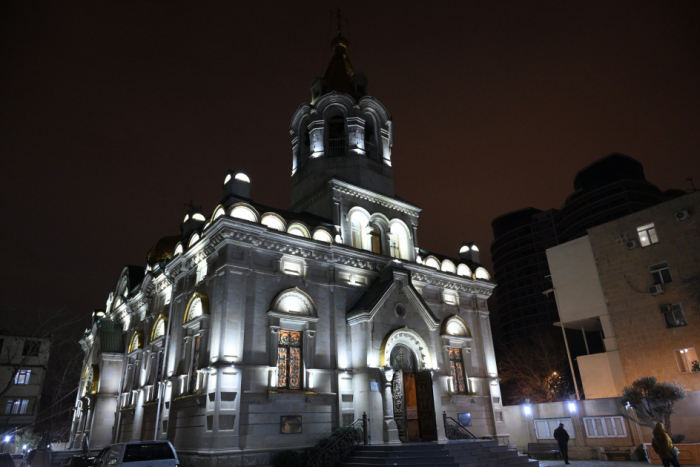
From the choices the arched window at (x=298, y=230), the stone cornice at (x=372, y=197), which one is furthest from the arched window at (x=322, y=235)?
the stone cornice at (x=372, y=197)

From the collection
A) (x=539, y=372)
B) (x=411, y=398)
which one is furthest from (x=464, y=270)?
(x=539, y=372)

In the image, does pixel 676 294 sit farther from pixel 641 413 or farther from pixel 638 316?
pixel 641 413

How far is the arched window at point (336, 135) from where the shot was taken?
1059 inches

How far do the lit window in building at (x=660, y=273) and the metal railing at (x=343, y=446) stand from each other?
17610mm

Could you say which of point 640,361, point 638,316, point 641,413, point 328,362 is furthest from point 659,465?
point 328,362

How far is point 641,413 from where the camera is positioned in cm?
2108

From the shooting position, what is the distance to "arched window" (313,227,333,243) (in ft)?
71.7

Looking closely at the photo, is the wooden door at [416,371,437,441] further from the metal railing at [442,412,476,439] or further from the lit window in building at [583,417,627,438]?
the lit window in building at [583,417,627,438]

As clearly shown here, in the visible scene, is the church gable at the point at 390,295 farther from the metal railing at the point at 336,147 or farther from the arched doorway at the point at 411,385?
the metal railing at the point at 336,147

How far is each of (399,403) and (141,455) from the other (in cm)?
1221

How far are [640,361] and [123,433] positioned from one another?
92.3 ft

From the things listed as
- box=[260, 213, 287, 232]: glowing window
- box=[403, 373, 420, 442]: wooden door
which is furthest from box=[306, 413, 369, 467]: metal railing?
box=[260, 213, 287, 232]: glowing window

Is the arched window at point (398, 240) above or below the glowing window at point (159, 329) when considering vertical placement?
above

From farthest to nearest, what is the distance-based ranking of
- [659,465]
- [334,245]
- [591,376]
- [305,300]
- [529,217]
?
[529,217]
[591,376]
[334,245]
[305,300]
[659,465]
